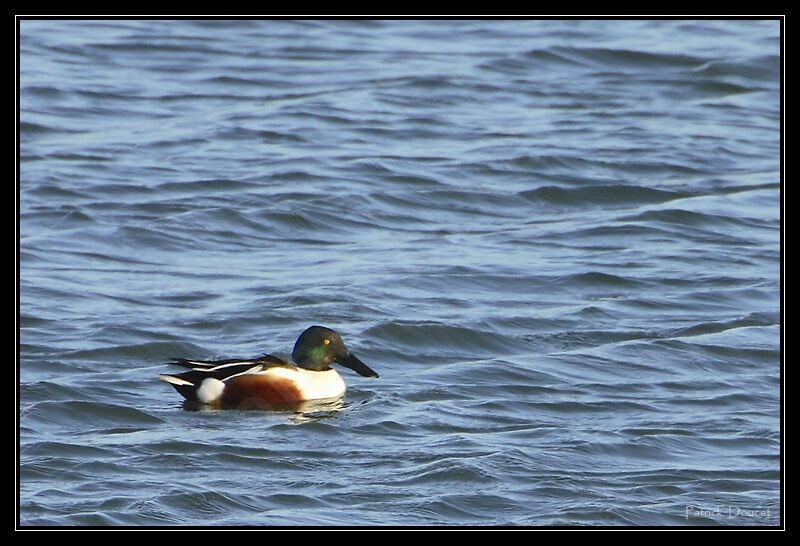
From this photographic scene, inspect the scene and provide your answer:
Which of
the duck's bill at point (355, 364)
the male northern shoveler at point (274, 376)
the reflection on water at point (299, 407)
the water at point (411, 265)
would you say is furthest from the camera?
the duck's bill at point (355, 364)

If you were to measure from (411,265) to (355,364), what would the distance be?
2.40 metres

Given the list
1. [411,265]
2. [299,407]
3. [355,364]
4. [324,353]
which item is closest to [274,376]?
[299,407]

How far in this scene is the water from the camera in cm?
700

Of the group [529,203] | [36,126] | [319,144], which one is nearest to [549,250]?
[529,203]

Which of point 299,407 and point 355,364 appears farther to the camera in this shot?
point 355,364

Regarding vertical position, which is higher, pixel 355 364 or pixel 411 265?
pixel 411 265

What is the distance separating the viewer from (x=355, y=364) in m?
8.95

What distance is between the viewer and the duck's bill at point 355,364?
891 centimetres

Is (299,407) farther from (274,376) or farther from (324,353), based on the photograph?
(324,353)

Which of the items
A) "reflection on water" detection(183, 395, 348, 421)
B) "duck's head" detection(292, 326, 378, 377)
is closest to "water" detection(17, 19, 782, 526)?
"reflection on water" detection(183, 395, 348, 421)

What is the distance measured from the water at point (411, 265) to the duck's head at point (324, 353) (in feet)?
0.62

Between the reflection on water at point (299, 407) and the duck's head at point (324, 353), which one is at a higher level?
the duck's head at point (324, 353)

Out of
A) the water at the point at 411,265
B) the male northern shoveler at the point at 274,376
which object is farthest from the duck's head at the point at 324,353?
the water at the point at 411,265

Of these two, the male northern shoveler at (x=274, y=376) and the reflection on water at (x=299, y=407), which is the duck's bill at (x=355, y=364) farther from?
the reflection on water at (x=299, y=407)
